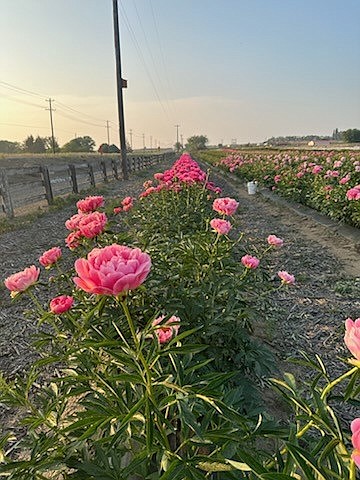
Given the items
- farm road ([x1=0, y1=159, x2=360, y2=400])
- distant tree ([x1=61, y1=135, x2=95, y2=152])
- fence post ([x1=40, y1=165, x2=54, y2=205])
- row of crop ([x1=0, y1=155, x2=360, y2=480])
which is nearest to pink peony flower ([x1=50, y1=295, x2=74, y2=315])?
row of crop ([x1=0, y1=155, x2=360, y2=480])

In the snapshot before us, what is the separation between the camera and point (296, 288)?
3510 mm

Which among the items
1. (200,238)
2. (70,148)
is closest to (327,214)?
(200,238)

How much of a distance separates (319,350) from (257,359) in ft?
3.28

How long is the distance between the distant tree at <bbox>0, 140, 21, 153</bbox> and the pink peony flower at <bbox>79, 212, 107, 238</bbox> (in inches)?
3131

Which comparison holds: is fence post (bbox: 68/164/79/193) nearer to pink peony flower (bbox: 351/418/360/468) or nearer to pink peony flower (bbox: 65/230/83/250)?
pink peony flower (bbox: 65/230/83/250)

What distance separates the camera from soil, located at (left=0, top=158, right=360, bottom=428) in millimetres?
2471

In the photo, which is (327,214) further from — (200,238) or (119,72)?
(119,72)

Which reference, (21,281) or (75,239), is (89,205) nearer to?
(75,239)

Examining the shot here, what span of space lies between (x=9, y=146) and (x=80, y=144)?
13732mm

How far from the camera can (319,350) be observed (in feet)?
7.97

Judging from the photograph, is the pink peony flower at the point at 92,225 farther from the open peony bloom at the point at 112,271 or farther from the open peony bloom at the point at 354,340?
the open peony bloom at the point at 354,340

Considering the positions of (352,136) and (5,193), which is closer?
(5,193)

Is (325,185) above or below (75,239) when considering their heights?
below

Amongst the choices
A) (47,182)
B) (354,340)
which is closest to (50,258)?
(354,340)
